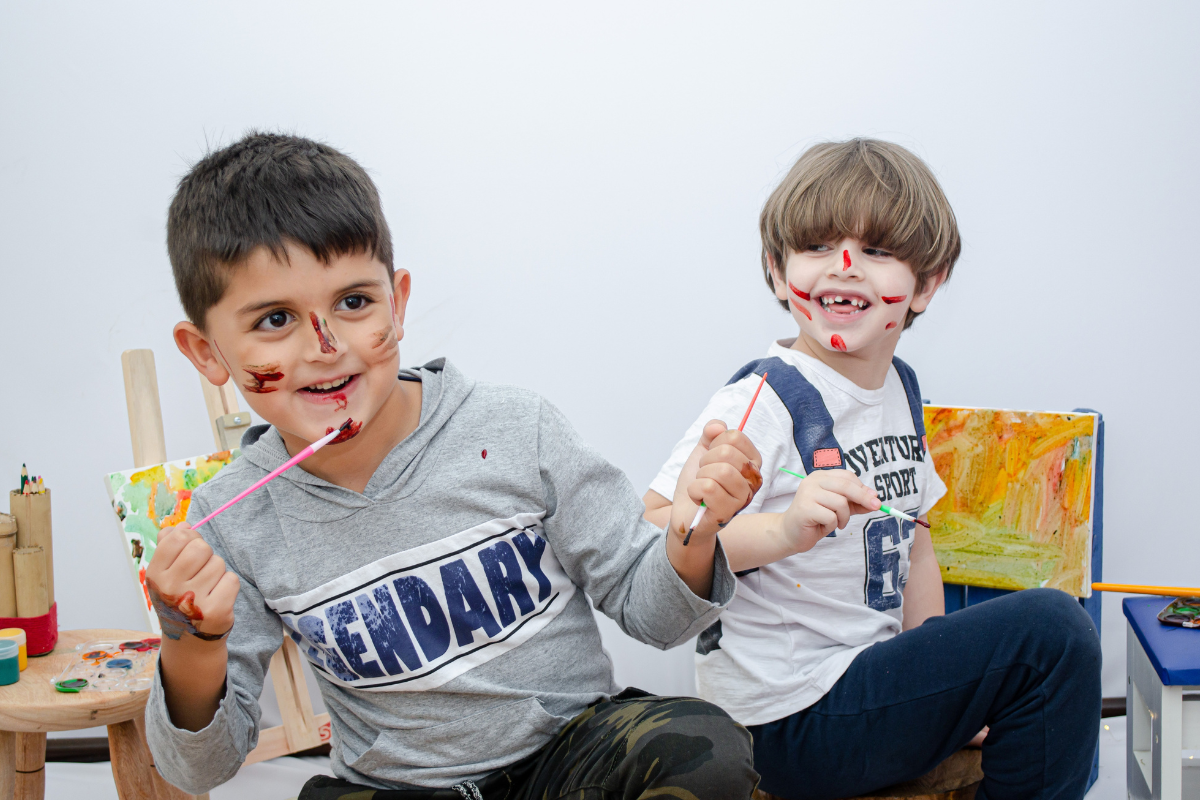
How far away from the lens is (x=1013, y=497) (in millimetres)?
1194

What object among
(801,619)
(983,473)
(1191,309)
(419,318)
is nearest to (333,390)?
(801,619)

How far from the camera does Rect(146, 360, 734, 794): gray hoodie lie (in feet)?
2.73

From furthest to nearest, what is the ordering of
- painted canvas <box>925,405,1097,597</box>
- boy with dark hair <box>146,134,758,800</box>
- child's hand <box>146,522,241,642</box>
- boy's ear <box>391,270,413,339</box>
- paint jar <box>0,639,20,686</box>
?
painted canvas <box>925,405,1097,597</box> → paint jar <box>0,639,20,686</box> → boy's ear <box>391,270,413,339</box> → boy with dark hair <box>146,134,758,800</box> → child's hand <box>146,522,241,642</box>

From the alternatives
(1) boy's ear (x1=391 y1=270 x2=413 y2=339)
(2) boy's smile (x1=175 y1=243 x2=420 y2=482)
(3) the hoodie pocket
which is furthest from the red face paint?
(3) the hoodie pocket

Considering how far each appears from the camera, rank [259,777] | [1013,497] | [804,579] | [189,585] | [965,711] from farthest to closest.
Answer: [259,777] < [1013,497] < [804,579] < [965,711] < [189,585]

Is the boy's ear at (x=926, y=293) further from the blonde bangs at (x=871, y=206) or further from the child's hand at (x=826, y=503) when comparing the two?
the child's hand at (x=826, y=503)

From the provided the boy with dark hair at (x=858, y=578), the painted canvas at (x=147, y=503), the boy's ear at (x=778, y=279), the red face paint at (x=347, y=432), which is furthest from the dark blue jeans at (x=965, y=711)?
the painted canvas at (x=147, y=503)

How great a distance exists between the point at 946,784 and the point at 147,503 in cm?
105

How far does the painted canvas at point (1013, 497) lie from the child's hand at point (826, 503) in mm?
451

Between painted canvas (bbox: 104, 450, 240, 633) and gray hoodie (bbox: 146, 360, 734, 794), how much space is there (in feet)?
1.26

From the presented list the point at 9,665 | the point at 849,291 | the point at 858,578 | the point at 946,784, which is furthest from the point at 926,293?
the point at 9,665

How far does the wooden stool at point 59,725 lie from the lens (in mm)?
953

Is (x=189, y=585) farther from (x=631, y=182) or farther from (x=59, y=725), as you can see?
A: (x=631, y=182)

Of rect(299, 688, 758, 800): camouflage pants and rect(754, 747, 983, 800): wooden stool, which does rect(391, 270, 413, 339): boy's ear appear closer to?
rect(299, 688, 758, 800): camouflage pants
